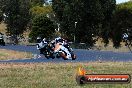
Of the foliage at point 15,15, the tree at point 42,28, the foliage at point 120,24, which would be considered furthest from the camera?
the foliage at point 120,24

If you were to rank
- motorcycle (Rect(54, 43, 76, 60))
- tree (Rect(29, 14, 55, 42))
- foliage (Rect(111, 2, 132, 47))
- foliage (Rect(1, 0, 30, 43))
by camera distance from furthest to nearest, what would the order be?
foliage (Rect(111, 2, 132, 47)) < foliage (Rect(1, 0, 30, 43)) < tree (Rect(29, 14, 55, 42)) < motorcycle (Rect(54, 43, 76, 60))

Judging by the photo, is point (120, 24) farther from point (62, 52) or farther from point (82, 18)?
point (62, 52)

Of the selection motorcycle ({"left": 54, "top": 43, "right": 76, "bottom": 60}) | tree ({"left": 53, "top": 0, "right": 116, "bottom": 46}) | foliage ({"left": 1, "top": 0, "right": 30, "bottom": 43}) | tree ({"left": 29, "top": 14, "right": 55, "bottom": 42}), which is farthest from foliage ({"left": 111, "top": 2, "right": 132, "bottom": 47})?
motorcycle ({"left": 54, "top": 43, "right": 76, "bottom": 60})

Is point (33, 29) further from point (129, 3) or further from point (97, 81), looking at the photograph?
point (97, 81)

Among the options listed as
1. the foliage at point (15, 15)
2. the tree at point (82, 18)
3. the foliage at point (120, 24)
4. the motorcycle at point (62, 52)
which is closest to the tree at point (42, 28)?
the tree at point (82, 18)

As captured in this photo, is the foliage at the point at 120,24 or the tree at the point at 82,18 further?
the foliage at the point at 120,24

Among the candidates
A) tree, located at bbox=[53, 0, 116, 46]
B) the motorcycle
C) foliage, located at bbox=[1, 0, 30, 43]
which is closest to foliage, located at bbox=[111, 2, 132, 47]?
tree, located at bbox=[53, 0, 116, 46]

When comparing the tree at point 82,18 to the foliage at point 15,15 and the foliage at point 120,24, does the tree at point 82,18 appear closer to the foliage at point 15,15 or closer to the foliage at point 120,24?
the foliage at point 15,15

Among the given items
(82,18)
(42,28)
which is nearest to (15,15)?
(42,28)

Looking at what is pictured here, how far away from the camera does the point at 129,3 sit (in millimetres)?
112250

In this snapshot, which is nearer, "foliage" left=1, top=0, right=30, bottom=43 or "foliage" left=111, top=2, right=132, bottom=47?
"foliage" left=1, top=0, right=30, bottom=43

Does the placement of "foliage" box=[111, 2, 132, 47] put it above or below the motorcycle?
above

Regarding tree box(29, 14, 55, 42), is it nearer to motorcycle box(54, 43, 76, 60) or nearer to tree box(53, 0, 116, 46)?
tree box(53, 0, 116, 46)

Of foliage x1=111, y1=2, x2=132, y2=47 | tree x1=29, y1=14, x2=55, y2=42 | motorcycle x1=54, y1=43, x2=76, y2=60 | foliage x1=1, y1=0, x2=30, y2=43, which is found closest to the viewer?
A: motorcycle x1=54, y1=43, x2=76, y2=60
